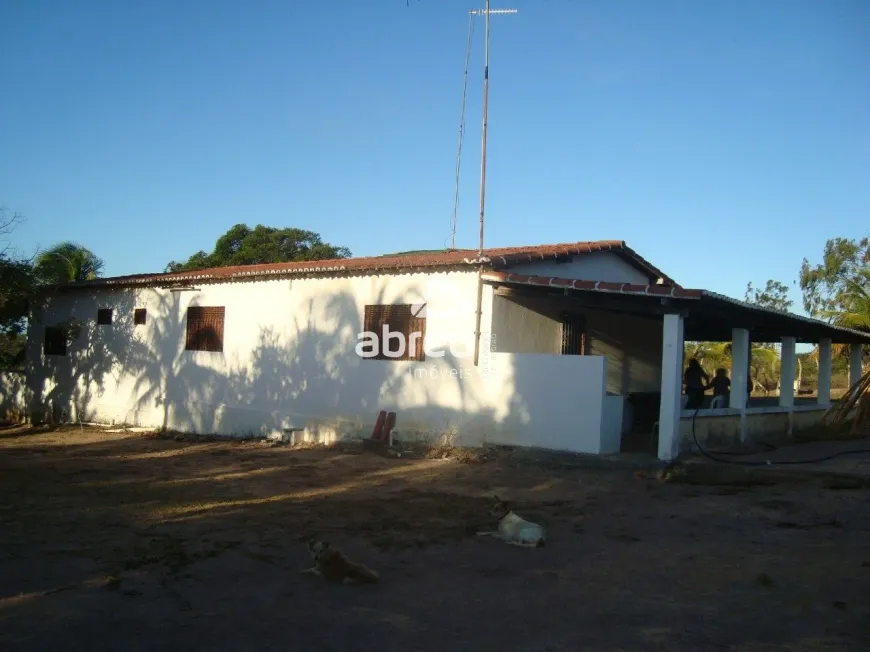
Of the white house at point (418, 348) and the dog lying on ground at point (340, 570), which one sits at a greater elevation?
the white house at point (418, 348)

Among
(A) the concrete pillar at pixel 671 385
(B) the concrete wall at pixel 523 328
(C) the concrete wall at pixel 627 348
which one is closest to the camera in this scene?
(A) the concrete pillar at pixel 671 385

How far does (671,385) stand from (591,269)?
16.6 ft

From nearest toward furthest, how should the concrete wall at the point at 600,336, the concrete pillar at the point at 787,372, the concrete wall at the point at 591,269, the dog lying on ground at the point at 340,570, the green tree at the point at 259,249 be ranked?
the dog lying on ground at the point at 340,570 < the concrete wall at the point at 600,336 < the concrete wall at the point at 591,269 < the concrete pillar at the point at 787,372 < the green tree at the point at 259,249

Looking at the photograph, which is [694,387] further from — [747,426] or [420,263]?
[420,263]

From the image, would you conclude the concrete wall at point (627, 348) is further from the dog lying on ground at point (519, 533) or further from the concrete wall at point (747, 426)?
the dog lying on ground at point (519, 533)

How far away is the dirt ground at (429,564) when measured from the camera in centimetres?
469

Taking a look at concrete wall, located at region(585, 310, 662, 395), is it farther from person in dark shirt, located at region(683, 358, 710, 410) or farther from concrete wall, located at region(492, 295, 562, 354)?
person in dark shirt, located at region(683, 358, 710, 410)

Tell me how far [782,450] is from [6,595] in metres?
12.6

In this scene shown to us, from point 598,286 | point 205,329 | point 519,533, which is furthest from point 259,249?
point 519,533

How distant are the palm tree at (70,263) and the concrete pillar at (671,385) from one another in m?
17.3

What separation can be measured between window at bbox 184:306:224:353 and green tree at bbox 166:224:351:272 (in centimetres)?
1815

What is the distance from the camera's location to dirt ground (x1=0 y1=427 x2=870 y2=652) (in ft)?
15.4

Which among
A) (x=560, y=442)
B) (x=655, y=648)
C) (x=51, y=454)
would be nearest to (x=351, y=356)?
(x=560, y=442)

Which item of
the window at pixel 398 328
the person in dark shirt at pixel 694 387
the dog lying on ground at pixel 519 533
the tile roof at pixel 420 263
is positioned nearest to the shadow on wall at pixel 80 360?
the tile roof at pixel 420 263
